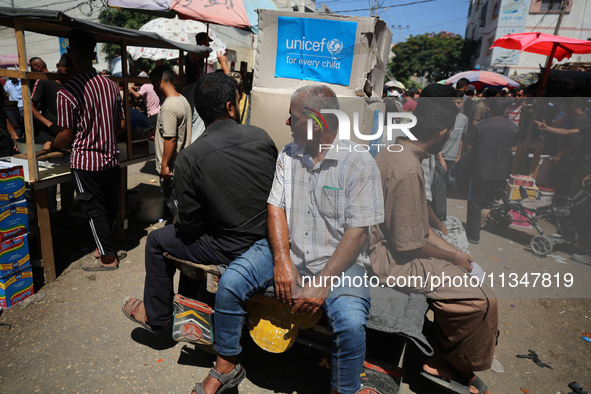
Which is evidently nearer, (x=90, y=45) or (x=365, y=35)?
(x=365, y=35)

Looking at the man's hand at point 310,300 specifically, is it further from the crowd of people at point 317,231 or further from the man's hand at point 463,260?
the man's hand at point 463,260

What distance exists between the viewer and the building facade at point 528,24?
22234mm

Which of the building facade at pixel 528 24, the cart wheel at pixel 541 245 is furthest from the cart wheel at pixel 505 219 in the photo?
the building facade at pixel 528 24

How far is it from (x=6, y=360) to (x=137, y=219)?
2.48m

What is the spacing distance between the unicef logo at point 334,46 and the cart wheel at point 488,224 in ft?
9.92

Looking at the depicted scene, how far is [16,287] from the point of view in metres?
2.94

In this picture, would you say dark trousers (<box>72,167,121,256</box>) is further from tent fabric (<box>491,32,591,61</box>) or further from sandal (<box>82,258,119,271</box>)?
tent fabric (<box>491,32,591,61</box>)

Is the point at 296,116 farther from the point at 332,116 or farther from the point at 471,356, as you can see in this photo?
the point at 471,356

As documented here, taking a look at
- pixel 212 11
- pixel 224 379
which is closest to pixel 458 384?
pixel 224 379

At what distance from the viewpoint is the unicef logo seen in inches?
103

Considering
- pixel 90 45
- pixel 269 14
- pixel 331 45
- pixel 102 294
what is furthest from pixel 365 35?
pixel 102 294

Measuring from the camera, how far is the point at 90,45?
10.5 ft

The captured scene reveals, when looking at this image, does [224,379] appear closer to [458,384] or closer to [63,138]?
[458,384]

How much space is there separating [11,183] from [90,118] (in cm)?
82
